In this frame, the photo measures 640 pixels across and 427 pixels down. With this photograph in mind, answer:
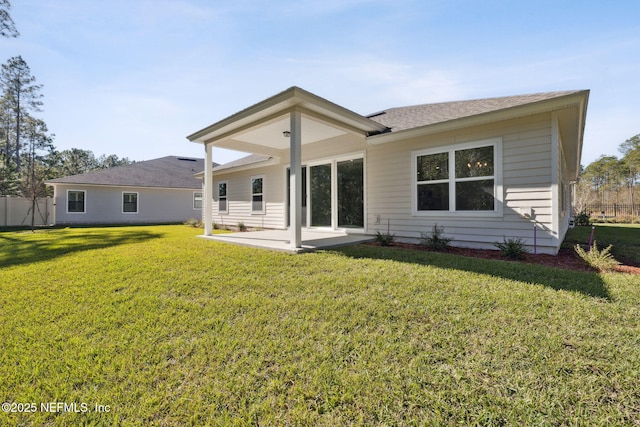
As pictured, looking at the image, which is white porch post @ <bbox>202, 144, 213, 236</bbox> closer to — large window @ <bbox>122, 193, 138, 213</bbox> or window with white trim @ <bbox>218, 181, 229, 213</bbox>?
window with white trim @ <bbox>218, 181, 229, 213</bbox>

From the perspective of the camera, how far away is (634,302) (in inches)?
120

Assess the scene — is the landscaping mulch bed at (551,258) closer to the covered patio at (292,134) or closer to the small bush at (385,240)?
the small bush at (385,240)

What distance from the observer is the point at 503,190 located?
5.57 m

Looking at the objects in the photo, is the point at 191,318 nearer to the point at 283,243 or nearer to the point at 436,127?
the point at 283,243

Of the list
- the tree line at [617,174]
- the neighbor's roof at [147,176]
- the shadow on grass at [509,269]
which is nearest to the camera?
the shadow on grass at [509,269]

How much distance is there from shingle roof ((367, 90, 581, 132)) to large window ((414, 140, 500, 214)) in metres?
0.69

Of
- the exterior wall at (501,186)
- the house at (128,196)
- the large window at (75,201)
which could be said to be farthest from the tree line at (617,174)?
the large window at (75,201)

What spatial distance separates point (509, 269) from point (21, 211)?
2304 centimetres

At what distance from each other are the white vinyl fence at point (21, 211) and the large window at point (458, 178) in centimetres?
2081

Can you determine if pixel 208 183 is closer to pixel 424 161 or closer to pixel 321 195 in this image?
pixel 321 195

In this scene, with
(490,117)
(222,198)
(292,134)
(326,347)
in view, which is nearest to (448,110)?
(490,117)

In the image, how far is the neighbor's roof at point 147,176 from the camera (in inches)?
680

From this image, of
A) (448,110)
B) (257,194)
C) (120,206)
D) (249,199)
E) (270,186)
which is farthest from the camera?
(120,206)

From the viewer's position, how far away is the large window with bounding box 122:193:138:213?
711 inches
